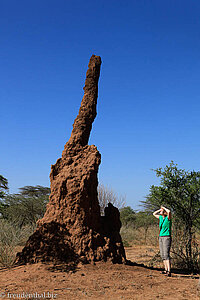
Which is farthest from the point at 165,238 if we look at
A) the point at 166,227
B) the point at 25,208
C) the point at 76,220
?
the point at 25,208

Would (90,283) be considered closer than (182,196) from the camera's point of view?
Yes

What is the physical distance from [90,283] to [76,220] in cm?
157

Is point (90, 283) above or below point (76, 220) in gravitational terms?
below

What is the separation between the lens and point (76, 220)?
6.60 m

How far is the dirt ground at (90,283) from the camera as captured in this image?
16.0 ft

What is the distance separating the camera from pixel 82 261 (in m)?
6.23

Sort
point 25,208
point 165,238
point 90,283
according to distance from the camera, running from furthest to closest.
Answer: point 25,208
point 165,238
point 90,283

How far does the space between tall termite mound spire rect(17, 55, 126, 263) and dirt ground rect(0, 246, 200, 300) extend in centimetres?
32

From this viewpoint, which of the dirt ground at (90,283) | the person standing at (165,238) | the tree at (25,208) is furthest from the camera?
the tree at (25,208)

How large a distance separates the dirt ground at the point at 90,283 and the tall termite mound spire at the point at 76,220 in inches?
12.5

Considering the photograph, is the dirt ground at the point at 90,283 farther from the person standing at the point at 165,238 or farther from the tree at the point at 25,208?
the tree at the point at 25,208

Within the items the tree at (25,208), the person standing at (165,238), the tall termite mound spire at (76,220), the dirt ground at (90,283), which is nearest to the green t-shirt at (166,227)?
the person standing at (165,238)

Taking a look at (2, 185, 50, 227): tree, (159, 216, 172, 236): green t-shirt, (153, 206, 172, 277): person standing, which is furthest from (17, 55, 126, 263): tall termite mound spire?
(2, 185, 50, 227): tree

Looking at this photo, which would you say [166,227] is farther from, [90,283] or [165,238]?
[90,283]
